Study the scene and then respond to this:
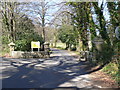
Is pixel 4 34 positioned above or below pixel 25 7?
below

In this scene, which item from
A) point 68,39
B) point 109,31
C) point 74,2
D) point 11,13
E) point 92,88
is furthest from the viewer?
point 68,39

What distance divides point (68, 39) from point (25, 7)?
48.7 feet

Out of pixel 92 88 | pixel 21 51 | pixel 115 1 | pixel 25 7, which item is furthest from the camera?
pixel 25 7

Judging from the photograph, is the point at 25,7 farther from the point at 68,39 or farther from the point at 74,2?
the point at 68,39

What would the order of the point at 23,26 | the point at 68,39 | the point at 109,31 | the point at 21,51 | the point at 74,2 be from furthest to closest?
→ the point at 68,39 < the point at 23,26 < the point at 21,51 < the point at 74,2 < the point at 109,31

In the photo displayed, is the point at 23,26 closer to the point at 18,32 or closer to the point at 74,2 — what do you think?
the point at 18,32

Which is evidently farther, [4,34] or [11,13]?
[4,34]

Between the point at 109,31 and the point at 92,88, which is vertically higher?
the point at 109,31

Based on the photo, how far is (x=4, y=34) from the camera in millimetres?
23453

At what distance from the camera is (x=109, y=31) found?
40.2 feet

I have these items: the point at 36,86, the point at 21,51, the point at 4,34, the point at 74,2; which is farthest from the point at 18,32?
the point at 36,86

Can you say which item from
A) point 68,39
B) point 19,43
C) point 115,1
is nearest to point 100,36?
point 115,1

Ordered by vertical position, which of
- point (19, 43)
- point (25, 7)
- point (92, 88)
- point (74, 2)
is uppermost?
point (25, 7)

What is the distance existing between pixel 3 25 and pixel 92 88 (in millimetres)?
20424
